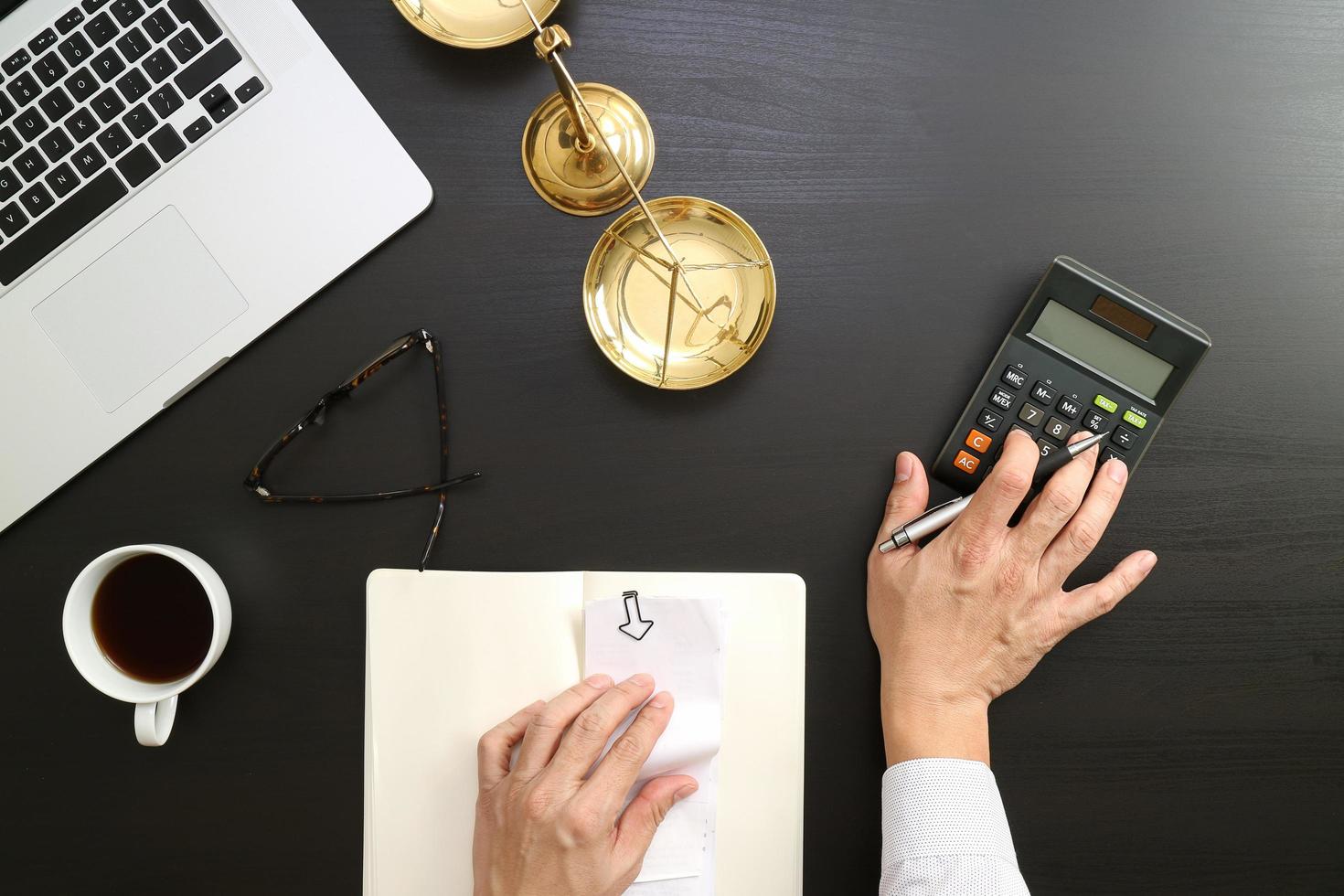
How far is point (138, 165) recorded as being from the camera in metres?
0.59

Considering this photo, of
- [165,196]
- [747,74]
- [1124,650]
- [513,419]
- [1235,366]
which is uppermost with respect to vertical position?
[165,196]

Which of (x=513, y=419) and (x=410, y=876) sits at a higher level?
(x=513, y=419)

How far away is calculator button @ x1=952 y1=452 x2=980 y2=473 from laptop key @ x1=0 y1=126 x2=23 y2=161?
0.72m

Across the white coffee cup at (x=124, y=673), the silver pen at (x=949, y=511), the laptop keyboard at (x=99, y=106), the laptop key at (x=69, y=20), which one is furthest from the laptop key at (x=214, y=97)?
the silver pen at (x=949, y=511)

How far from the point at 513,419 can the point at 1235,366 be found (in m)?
0.57

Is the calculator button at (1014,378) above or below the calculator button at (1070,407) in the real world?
above

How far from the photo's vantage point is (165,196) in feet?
1.97

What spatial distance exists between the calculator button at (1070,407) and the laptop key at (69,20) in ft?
2.53

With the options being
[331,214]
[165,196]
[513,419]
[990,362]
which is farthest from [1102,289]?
[165,196]

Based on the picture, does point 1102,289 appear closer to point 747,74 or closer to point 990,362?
point 990,362

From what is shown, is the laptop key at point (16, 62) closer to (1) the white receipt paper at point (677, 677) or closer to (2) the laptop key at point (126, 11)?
(2) the laptop key at point (126, 11)

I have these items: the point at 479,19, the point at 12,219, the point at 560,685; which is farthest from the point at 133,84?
the point at 560,685

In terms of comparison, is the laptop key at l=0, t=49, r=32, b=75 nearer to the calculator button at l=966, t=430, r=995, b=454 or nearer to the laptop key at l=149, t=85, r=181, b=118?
the laptop key at l=149, t=85, r=181, b=118

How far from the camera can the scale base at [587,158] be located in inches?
24.2
